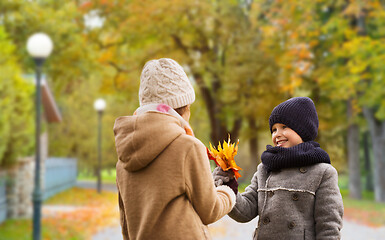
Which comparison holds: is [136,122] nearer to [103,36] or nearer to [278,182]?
[278,182]

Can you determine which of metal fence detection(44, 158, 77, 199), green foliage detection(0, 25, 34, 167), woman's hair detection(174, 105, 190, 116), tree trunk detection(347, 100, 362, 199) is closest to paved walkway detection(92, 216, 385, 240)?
green foliage detection(0, 25, 34, 167)

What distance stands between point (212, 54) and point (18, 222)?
10.8 metres

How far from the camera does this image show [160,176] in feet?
6.72

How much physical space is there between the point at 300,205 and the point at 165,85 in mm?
786

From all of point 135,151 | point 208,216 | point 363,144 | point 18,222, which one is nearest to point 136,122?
point 135,151

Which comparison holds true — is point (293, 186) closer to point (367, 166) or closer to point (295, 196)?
point (295, 196)

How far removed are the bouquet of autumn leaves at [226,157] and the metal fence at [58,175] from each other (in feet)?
54.6

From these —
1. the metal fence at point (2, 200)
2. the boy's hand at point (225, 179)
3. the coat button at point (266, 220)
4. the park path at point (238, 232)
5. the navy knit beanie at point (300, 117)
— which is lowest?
the park path at point (238, 232)

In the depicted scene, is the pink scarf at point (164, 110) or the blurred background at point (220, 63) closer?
the pink scarf at point (164, 110)

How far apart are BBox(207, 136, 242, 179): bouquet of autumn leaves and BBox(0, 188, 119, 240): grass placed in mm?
8063

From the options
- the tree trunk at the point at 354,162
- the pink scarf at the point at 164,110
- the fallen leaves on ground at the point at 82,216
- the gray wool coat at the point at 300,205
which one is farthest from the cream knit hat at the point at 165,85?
the tree trunk at the point at 354,162

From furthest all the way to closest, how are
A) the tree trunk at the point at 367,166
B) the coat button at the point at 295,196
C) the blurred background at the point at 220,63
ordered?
1. the tree trunk at the point at 367,166
2. the blurred background at the point at 220,63
3. the coat button at the point at 295,196

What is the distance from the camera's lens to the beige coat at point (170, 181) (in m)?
2.03

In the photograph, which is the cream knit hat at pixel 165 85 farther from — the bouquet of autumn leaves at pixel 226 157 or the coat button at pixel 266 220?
the coat button at pixel 266 220
